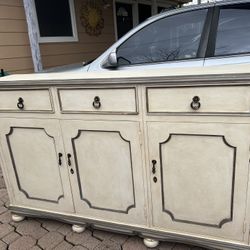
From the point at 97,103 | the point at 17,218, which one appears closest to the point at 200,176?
the point at 97,103

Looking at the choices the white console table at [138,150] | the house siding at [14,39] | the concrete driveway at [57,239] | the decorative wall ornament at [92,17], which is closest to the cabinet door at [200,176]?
the white console table at [138,150]

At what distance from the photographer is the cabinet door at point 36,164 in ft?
5.35

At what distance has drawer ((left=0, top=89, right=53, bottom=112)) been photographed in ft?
5.02

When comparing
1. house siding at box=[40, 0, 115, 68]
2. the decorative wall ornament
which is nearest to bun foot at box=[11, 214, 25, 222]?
house siding at box=[40, 0, 115, 68]

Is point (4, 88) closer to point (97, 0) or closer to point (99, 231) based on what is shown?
point (99, 231)

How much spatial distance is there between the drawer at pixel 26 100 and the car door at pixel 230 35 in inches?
53.7

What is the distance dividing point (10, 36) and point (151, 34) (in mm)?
2140

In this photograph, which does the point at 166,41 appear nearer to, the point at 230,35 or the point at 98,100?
the point at 230,35

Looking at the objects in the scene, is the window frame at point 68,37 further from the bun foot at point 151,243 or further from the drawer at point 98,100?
the bun foot at point 151,243

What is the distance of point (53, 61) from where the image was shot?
4.14m

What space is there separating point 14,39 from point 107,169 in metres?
2.88

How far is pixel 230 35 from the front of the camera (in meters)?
2.22

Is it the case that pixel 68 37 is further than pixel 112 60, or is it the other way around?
pixel 68 37

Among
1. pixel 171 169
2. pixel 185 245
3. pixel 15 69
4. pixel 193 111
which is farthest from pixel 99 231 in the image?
pixel 15 69
